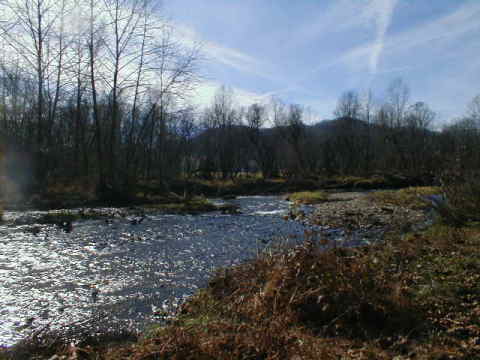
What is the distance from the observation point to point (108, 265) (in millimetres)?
8672

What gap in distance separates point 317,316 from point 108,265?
5.86 m

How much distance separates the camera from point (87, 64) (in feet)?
79.7

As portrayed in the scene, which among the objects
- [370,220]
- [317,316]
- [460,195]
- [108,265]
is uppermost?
[460,195]

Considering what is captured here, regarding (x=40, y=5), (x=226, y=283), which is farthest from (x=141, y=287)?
(x=40, y=5)

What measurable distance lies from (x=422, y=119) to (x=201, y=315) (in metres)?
82.4

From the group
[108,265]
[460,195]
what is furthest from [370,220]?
[108,265]

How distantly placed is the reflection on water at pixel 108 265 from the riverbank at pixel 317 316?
933 millimetres

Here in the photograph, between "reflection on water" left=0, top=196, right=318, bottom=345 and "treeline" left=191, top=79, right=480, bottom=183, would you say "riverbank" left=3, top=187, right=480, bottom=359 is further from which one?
"treeline" left=191, top=79, right=480, bottom=183

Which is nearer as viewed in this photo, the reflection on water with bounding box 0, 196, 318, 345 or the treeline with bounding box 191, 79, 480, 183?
the reflection on water with bounding box 0, 196, 318, 345

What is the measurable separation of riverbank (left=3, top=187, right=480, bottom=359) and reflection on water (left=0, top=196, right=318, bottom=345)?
3.06 ft

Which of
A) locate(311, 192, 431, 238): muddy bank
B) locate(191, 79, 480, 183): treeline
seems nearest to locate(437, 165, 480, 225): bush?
locate(311, 192, 431, 238): muddy bank

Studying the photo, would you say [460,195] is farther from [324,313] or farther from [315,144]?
[315,144]

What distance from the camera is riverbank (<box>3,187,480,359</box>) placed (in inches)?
147

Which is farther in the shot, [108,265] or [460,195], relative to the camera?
[460,195]
